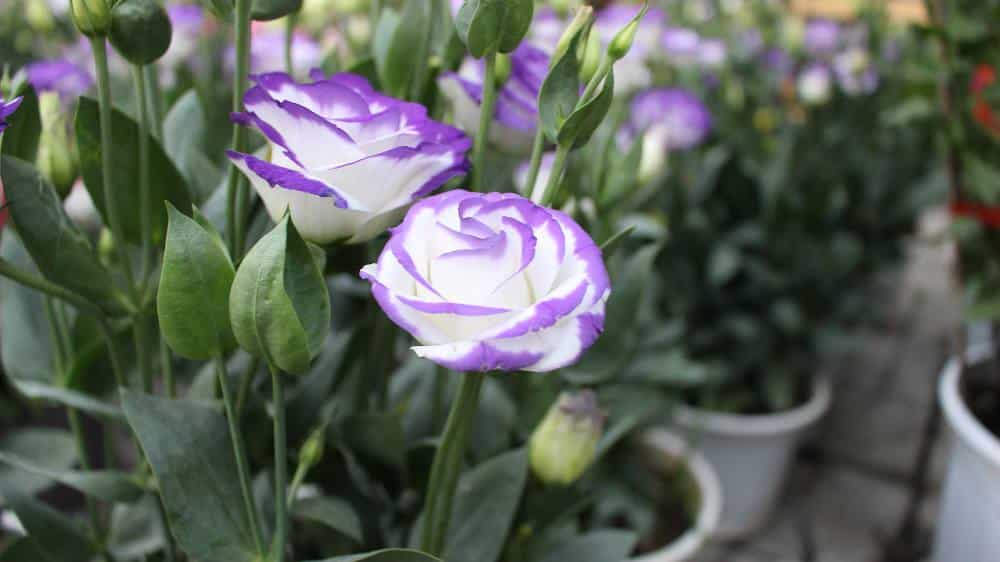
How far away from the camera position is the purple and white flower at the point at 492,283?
0.74ft

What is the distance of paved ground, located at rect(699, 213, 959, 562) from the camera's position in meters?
1.00

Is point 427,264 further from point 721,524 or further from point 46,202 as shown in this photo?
point 721,524

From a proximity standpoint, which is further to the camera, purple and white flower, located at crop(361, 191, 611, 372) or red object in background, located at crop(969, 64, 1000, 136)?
red object in background, located at crop(969, 64, 1000, 136)

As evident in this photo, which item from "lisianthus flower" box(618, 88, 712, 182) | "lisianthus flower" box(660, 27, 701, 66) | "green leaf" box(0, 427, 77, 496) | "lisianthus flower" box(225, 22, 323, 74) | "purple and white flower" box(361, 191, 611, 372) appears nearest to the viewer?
"purple and white flower" box(361, 191, 611, 372)

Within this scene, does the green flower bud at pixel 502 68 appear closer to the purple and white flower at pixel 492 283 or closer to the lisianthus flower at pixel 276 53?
the purple and white flower at pixel 492 283

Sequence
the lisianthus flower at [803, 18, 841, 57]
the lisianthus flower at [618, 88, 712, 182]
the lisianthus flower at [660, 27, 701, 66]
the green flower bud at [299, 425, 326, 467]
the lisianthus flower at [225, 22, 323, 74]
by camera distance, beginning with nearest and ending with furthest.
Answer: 1. the green flower bud at [299, 425, 326, 467]
2. the lisianthus flower at [225, 22, 323, 74]
3. the lisianthus flower at [618, 88, 712, 182]
4. the lisianthus flower at [660, 27, 701, 66]
5. the lisianthus flower at [803, 18, 841, 57]

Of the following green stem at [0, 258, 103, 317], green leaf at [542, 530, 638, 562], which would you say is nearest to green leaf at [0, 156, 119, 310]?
green stem at [0, 258, 103, 317]

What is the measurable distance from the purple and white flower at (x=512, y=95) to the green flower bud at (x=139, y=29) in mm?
108

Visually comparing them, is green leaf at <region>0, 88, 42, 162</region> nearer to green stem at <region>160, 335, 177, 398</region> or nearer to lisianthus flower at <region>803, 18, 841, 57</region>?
green stem at <region>160, 335, 177, 398</region>

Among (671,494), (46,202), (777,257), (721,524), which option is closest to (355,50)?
(46,202)

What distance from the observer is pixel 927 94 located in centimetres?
82

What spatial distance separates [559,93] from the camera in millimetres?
289

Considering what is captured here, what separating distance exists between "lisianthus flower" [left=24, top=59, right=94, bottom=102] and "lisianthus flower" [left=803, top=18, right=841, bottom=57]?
0.81m

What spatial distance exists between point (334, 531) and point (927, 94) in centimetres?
69
